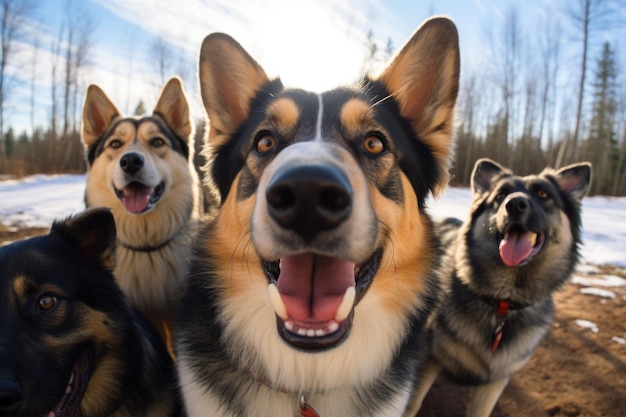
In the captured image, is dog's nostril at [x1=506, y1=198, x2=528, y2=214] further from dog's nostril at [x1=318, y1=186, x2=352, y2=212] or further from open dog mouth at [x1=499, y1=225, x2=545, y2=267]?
dog's nostril at [x1=318, y1=186, x2=352, y2=212]

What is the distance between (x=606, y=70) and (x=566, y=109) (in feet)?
18.2

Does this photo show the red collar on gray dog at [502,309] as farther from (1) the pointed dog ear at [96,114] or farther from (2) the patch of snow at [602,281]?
(1) the pointed dog ear at [96,114]

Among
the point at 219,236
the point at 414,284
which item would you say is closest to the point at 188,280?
the point at 219,236

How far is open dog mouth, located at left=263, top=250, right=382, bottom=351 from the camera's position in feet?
6.37

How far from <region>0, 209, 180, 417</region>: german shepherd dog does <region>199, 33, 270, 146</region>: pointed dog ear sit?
1011 mm

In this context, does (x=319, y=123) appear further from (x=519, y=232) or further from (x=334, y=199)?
(x=519, y=232)

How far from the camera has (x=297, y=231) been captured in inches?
66.3

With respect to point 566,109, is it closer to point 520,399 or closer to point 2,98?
point 520,399

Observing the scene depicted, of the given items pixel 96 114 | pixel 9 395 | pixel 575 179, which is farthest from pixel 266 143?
pixel 575 179

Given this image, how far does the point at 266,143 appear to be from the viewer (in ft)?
8.20

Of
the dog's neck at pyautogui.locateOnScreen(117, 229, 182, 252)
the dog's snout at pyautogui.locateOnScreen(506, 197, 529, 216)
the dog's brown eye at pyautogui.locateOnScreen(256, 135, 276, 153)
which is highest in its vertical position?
the dog's brown eye at pyautogui.locateOnScreen(256, 135, 276, 153)

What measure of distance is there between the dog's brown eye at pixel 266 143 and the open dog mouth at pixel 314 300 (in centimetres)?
80

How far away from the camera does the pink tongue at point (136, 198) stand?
460cm

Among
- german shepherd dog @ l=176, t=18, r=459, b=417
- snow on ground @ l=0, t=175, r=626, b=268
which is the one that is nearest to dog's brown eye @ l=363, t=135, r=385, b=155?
german shepherd dog @ l=176, t=18, r=459, b=417
